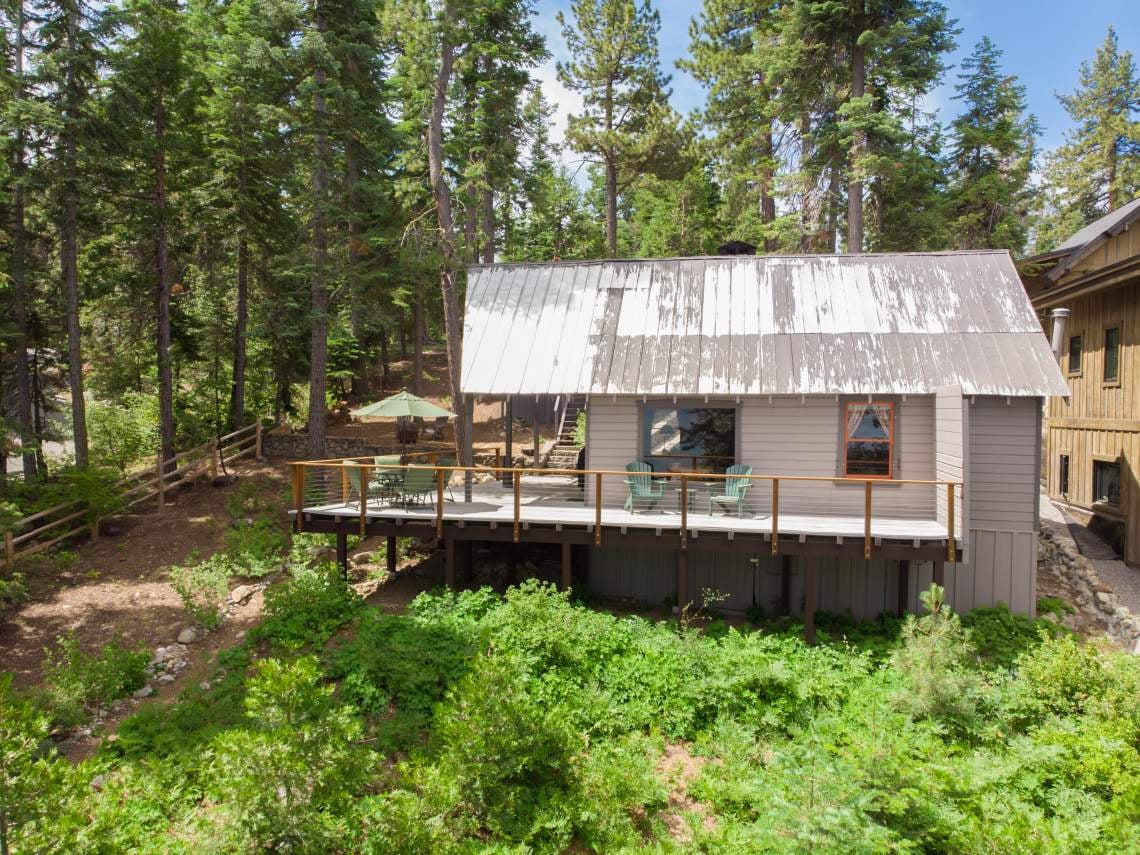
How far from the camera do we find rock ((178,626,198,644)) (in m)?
10.4

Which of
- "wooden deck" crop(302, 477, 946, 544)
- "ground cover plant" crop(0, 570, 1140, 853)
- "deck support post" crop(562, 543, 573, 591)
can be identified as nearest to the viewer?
"ground cover plant" crop(0, 570, 1140, 853)

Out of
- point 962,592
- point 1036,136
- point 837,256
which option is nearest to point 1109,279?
point 837,256

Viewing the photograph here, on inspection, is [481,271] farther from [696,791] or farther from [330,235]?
[696,791]

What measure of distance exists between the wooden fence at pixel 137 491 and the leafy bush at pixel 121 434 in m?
2.70

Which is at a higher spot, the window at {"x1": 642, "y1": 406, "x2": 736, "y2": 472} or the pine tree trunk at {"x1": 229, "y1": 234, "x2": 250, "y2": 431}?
the pine tree trunk at {"x1": 229, "y1": 234, "x2": 250, "y2": 431}

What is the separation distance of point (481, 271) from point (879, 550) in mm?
9675

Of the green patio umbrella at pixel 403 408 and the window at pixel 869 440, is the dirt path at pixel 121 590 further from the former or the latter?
the window at pixel 869 440

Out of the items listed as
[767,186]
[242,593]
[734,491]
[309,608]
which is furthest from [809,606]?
[767,186]

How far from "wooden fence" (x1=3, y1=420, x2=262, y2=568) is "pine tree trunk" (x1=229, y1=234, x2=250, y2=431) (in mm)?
635

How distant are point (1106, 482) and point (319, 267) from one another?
2047cm

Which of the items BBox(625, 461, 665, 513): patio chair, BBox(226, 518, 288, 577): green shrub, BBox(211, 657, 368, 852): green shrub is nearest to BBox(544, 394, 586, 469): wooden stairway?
BBox(625, 461, 665, 513): patio chair

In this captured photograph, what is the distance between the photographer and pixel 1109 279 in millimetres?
13055

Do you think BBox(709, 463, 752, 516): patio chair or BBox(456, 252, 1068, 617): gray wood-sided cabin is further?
BBox(709, 463, 752, 516): patio chair

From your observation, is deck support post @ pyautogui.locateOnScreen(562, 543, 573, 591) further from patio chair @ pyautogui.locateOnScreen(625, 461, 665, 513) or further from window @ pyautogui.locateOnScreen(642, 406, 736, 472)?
window @ pyautogui.locateOnScreen(642, 406, 736, 472)
